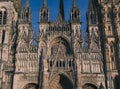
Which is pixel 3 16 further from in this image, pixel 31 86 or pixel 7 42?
pixel 31 86

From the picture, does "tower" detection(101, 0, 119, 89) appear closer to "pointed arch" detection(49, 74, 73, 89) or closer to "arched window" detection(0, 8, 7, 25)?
"pointed arch" detection(49, 74, 73, 89)

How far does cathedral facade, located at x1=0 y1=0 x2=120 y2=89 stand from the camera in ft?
106

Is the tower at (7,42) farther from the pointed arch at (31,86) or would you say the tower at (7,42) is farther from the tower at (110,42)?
the tower at (110,42)

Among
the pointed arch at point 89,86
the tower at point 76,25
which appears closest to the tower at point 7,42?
the tower at point 76,25

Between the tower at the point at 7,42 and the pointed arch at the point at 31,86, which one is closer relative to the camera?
the pointed arch at the point at 31,86

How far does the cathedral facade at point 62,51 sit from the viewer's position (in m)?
32.3

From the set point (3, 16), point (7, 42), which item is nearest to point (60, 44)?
point (7, 42)

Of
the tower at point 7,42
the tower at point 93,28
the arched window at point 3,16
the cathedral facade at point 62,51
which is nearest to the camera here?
the cathedral facade at point 62,51

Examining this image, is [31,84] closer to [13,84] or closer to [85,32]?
[13,84]

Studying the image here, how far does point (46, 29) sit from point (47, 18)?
1.78m

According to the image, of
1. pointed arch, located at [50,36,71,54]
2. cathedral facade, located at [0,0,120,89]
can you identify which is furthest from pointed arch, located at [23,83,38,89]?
pointed arch, located at [50,36,71,54]

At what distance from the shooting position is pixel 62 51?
112ft

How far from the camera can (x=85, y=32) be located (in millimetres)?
34969

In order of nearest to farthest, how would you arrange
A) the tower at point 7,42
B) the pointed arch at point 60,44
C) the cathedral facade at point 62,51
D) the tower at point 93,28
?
the cathedral facade at point 62,51, the tower at point 7,42, the tower at point 93,28, the pointed arch at point 60,44
